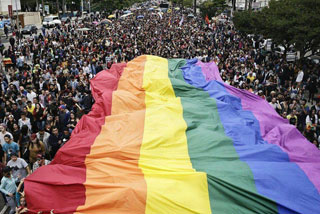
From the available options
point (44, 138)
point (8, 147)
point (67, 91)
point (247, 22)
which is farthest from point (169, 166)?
point (247, 22)

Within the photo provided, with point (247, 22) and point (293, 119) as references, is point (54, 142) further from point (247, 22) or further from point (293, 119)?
point (247, 22)

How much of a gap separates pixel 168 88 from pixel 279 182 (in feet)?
19.8

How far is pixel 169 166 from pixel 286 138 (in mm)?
3092

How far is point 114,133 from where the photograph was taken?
7.53m

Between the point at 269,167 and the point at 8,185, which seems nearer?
the point at 269,167

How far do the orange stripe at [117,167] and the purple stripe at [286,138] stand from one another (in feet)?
10.1

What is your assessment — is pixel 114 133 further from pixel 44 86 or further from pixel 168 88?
pixel 44 86

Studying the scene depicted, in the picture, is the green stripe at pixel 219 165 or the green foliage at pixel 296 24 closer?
the green stripe at pixel 219 165

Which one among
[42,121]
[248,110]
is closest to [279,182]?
[248,110]

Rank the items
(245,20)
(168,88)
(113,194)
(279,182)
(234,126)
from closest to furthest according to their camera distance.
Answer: (113,194), (279,182), (234,126), (168,88), (245,20)

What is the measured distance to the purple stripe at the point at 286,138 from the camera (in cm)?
635

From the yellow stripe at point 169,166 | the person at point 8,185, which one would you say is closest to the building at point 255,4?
the yellow stripe at point 169,166

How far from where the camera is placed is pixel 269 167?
6062 mm

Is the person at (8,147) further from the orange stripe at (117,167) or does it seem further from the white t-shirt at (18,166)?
the orange stripe at (117,167)
